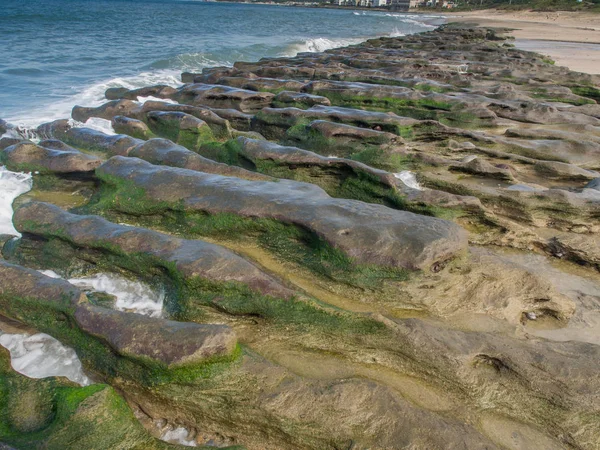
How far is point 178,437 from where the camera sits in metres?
3.83

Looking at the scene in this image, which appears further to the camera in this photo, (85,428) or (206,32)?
(206,32)

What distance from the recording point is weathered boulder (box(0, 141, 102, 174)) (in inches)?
301

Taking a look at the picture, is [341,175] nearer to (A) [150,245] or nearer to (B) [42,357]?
(A) [150,245]

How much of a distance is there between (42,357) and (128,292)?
1.08 metres

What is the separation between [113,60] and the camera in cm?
2553

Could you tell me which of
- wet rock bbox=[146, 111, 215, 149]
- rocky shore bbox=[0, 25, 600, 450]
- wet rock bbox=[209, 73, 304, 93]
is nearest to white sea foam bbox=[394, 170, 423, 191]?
Result: rocky shore bbox=[0, 25, 600, 450]

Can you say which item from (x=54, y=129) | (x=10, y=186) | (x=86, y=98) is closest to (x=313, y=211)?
(x=10, y=186)

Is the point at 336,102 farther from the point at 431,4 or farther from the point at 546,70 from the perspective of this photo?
the point at 431,4

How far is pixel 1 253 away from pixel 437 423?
585 centimetres

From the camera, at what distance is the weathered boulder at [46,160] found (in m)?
7.64

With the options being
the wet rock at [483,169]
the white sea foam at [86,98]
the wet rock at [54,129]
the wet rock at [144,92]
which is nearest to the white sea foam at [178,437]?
the wet rock at [483,169]

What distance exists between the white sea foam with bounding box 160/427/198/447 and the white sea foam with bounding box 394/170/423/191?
571 centimetres

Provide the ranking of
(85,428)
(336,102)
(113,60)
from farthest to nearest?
(113,60) → (336,102) → (85,428)

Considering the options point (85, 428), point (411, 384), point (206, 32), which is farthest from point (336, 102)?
point (206, 32)
